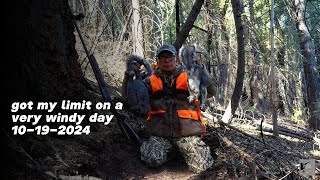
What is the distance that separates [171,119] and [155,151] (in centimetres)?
41

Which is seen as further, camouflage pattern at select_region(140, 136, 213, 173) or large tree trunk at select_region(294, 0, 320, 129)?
large tree trunk at select_region(294, 0, 320, 129)

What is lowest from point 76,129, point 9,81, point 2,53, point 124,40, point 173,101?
point 76,129

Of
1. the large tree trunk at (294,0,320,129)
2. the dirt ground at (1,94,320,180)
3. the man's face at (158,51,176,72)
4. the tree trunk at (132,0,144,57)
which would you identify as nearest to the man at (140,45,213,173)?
the man's face at (158,51,176,72)

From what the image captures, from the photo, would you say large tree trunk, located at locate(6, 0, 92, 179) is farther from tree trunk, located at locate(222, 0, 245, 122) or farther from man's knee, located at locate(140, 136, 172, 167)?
tree trunk, located at locate(222, 0, 245, 122)

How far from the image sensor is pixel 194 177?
3.96m

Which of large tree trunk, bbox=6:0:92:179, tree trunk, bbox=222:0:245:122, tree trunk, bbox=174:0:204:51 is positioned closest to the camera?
large tree trunk, bbox=6:0:92:179

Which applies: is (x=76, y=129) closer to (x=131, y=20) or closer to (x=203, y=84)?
(x=203, y=84)

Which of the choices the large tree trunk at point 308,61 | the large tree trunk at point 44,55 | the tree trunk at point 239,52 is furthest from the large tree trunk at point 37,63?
the large tree trunk at point 308,61

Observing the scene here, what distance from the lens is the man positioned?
4.22 meters

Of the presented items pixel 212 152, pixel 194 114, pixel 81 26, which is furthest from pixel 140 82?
pixel 81 26

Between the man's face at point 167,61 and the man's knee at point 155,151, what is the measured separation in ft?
2.72

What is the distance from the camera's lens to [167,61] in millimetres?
4258

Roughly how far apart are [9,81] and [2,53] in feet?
0.86

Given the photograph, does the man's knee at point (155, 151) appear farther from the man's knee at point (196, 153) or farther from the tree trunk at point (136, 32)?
the tree trunk at point (136, 32)
